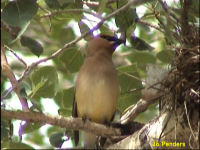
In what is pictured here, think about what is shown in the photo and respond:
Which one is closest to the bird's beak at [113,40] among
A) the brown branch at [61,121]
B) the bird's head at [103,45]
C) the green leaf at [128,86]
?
the bird's head at [103,45]

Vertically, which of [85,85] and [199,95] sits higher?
[85,85]

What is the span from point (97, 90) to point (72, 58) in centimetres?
37

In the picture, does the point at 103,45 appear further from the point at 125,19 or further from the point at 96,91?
the point at 125,19

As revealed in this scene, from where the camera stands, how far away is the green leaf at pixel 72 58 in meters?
4.84

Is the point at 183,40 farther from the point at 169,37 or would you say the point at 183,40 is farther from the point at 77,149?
the point at 77,149

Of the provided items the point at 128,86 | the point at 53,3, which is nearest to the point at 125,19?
the point at 53,3

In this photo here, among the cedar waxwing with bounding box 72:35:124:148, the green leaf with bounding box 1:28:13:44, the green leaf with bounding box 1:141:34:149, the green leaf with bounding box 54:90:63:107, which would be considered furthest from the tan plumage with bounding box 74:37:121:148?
the green leaf with bounding box 1:28:13:44

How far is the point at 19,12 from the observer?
3654 mm

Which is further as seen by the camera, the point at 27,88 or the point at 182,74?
the point at 27,88

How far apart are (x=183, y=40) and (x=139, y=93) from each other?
1.04 meters

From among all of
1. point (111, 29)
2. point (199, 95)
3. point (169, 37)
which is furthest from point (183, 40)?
point (111, 29)

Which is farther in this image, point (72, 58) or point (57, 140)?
point (72, 58)

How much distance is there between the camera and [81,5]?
4270 millimetres

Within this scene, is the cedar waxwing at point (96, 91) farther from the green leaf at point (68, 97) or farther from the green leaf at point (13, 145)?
the green leaf at point (13, 145)
